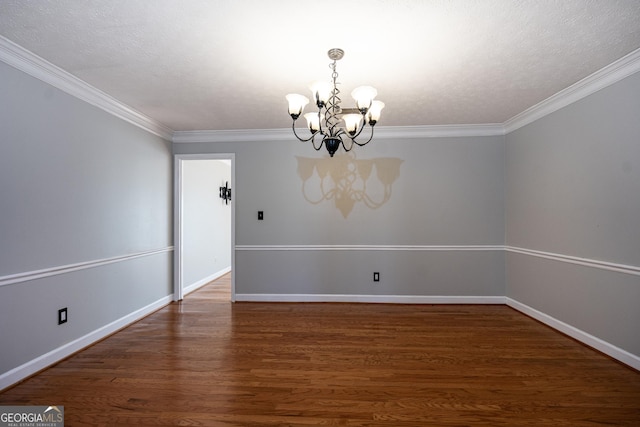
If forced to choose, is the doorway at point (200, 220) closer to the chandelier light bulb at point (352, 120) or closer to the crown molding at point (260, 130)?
the crown molding at point (260, 130)

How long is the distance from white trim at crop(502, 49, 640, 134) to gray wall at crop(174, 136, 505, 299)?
0.54 m

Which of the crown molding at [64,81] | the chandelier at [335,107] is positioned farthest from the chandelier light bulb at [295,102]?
the crown molding at [64,81]

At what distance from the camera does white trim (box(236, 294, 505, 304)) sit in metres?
3.98

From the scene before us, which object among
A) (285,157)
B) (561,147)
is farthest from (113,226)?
(561,147)

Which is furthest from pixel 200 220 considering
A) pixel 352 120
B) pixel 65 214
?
pixel 352 120

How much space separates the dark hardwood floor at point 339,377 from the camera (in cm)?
179

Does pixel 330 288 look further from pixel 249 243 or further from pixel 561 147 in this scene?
pixel 561 147

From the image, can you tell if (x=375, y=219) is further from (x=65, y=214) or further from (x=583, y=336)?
(x=65, y=214)

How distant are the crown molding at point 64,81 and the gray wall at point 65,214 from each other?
55 millimetres

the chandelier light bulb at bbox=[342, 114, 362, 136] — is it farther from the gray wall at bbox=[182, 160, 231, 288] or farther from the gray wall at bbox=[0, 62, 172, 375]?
the gray wall at bbox=[182, 160, 231, 288]

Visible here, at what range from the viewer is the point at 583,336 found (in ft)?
9.01

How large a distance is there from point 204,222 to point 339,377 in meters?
3.88

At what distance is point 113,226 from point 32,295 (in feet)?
3.16

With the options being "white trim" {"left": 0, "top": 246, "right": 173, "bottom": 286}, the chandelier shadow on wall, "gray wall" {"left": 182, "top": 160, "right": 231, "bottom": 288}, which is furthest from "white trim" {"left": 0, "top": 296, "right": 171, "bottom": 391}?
the chandelier shadow on wall
